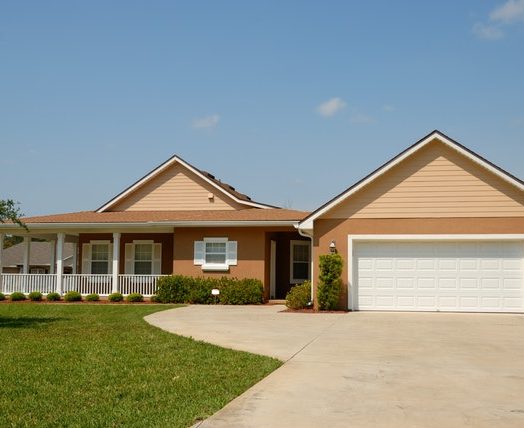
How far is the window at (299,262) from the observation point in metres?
26.3

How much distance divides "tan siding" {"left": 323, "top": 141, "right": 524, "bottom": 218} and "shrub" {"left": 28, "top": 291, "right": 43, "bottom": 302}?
1224 cm

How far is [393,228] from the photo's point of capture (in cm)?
2011

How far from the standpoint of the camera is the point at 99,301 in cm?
2464

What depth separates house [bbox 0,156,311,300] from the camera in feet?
78.6

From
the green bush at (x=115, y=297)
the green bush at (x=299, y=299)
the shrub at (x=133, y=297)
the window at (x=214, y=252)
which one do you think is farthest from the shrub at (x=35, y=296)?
the green bush at (x=299, y=299)

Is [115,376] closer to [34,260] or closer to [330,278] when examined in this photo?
[330,278]

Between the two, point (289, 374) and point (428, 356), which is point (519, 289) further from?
point (289, 374)

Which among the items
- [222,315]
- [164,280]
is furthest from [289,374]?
[164,280]

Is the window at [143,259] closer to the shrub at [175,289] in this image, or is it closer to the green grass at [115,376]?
the shrub at [175,289]

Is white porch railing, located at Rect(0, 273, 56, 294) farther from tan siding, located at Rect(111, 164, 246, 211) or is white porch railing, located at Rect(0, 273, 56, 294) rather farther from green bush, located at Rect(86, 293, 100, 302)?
tan siding, located at Rect(111, 164, 246, 211)

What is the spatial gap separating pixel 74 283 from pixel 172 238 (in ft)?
14.2

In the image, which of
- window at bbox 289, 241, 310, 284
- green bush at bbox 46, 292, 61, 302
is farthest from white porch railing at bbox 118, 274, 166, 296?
window at bbox 289, 241, 310, 284

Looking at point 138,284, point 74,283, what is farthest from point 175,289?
point 74,283

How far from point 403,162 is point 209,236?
26.5ft
